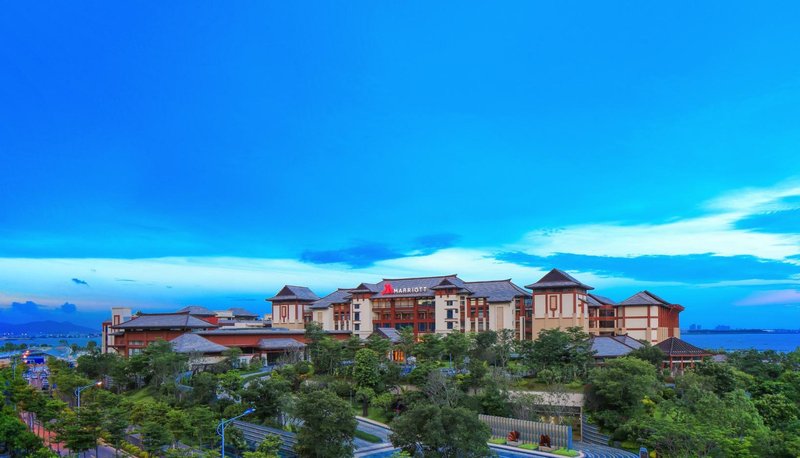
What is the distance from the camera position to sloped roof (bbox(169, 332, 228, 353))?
57.6 meters

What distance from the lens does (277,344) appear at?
220 feet

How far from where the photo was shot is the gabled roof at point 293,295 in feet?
276

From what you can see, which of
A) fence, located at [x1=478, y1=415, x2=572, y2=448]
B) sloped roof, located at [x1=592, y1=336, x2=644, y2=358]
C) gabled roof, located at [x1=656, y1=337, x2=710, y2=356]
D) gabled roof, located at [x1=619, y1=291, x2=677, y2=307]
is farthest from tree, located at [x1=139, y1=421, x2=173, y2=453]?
gabled roof, located at [x1=619, y1=291, x2=677, y2=307]

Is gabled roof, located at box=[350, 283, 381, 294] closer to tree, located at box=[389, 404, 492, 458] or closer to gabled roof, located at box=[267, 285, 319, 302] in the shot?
gabled roof, located at box=[267, 285, 319, 302]

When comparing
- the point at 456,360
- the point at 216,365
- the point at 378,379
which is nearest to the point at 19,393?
the point at 216,365

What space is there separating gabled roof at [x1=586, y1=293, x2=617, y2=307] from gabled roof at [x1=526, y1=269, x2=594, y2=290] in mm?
2027

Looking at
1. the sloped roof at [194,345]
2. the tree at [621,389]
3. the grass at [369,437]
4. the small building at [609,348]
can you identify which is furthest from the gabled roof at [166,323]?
the tree at [621,389]

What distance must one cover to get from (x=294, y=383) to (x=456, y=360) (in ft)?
48.8

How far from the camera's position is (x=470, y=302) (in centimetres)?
7288

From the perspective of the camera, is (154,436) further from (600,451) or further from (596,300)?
(596,300)

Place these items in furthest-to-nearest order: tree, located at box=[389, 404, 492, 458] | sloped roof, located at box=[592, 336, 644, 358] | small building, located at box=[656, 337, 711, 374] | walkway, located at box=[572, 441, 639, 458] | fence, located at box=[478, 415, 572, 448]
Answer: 1. small building, located at box=[656, 337, 711, 374]
2. sloped roof, located at box=[592, 336, 644, 358]
3. fence, located at box=[478, 415, 572, 448]
4. walkway, located at box=[572, 441, 639, 458]
5. tree, located at box=[389, 404, 492, 458]

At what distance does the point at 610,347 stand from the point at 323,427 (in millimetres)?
34206

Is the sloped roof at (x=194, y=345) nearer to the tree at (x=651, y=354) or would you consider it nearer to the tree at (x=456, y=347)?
the tree at (x=456, y=347)

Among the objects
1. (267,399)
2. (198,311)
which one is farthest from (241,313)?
(267,399)
